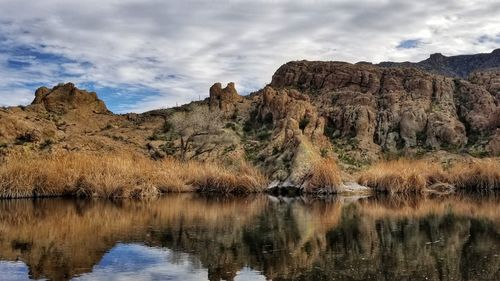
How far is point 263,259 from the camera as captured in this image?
15.1 metres

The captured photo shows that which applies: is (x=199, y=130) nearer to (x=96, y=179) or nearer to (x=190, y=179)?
(x=190, y=179)

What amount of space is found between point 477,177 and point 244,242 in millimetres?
32537

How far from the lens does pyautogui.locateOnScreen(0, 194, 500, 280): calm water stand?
44.1ft

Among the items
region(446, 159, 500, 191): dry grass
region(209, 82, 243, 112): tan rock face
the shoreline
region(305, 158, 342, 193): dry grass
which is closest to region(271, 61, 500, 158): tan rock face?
region(209, 82, 243, 112): tan rock face

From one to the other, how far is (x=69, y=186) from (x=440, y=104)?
52.2 m

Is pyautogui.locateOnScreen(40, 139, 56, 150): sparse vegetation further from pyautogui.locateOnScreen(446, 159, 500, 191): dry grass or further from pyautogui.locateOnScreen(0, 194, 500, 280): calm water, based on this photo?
pyautogui.locateOnScreen(446, 159, 500, 191): dry grass

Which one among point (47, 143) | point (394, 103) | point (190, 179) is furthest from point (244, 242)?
point (394, 103)

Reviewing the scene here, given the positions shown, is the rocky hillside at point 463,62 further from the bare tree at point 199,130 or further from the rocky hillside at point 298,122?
the bare tree at point 199,130

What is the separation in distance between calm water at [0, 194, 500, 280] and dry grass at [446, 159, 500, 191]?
15.5 m

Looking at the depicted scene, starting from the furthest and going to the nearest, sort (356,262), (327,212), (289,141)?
(289,141) → (327,212) → (356,262)

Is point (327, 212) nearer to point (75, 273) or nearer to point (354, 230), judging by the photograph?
point (354, 230)

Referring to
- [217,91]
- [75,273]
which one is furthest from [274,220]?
[217,91]

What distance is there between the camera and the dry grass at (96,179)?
33.3 meters

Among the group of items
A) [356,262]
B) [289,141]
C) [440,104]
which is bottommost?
[356,262]
